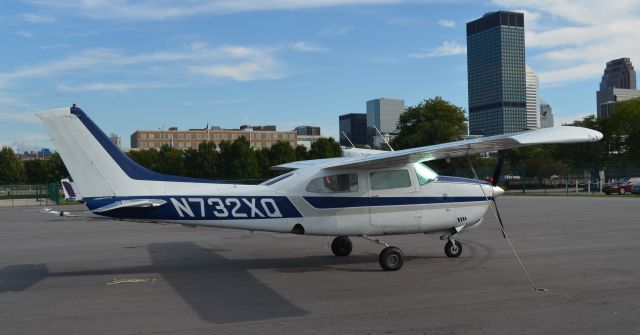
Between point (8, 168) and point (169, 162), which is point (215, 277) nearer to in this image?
point (169, 162)

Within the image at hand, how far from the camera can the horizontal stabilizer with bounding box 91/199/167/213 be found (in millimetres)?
9442

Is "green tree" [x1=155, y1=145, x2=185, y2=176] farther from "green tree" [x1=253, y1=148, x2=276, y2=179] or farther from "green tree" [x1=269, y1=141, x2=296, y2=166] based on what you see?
"green tree" [x1=269, y1=141, x2=296, y2=166]

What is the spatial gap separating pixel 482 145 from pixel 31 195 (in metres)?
58.0

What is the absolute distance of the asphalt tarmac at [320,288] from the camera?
6.57 metres

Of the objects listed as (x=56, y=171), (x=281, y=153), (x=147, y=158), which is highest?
(x=147, y=158)

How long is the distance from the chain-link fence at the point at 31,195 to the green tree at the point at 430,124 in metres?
41.2

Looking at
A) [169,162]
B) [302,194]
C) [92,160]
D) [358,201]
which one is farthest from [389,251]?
[169,162]

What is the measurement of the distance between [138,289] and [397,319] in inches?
172

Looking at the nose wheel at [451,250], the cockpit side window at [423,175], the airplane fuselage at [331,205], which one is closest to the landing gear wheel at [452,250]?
the nose wheel at [451,250]

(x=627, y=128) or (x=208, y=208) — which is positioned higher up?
(x=627, y=128)

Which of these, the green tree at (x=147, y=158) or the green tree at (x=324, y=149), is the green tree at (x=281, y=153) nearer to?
the green tree at (x=324, y=149)

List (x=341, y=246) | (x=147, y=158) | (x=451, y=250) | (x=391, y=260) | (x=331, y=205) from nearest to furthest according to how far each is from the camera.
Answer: (x=391, y=260) → (x=331, y=205) → (x=451, y=250) → (x=341, y=246) → (x=147, y=158)

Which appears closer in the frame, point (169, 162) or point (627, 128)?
point (627, 128)

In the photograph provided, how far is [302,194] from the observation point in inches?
410
